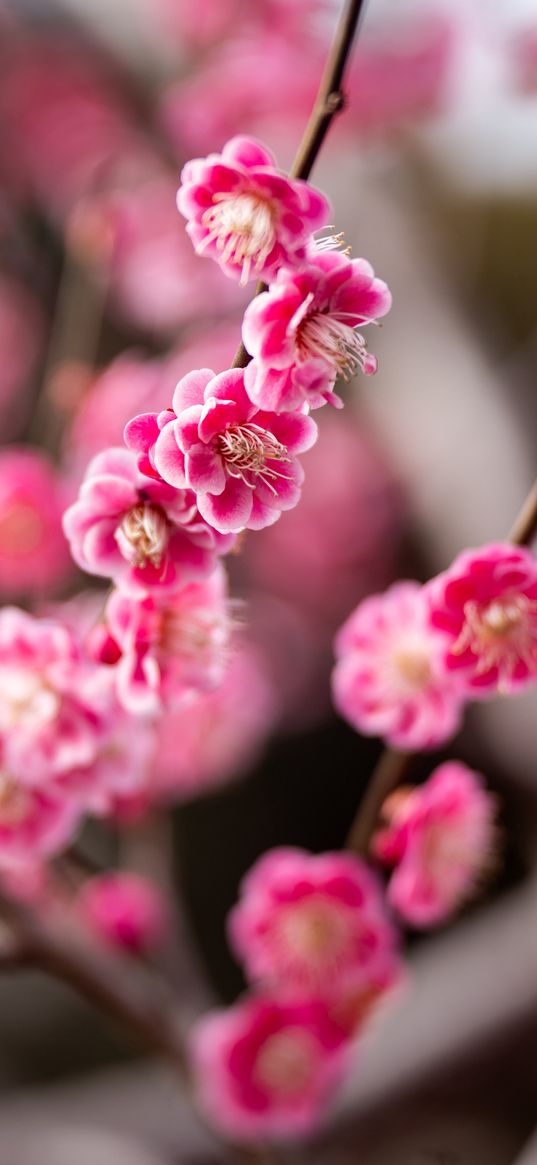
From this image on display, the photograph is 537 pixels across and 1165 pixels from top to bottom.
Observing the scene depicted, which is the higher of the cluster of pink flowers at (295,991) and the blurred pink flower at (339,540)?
the blurred pink flower at (339,540)

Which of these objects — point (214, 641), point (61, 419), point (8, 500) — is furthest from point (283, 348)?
point (61, 419)

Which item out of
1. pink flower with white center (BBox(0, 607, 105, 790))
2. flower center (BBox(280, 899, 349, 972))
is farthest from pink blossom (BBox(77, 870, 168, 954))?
pink flower with white center (BBox(0, 607, 105, 790))

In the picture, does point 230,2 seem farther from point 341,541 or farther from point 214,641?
point 214,641

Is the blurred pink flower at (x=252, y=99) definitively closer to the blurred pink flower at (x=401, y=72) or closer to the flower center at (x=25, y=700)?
the blurred pink flower at (x=401, y=72)

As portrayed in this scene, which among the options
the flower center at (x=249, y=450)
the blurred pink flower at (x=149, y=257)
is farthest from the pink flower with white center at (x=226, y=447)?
the blurred pink flower at (x=149, y=257)

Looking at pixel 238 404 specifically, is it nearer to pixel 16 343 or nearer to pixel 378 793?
pixel 378 793

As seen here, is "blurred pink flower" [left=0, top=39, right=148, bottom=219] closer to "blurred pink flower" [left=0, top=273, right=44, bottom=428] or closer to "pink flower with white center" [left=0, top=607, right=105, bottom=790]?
"blurred pink flower" [left=0, top=273, right=44, bottom=428]
